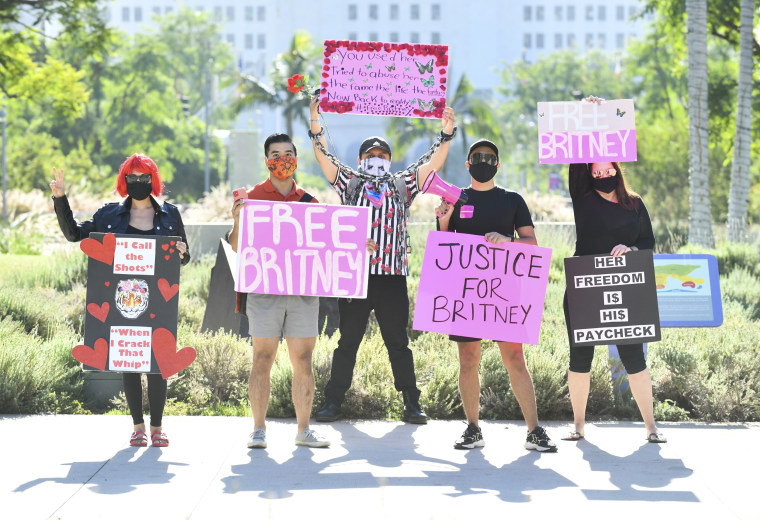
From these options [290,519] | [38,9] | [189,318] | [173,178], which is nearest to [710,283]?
[290,519]

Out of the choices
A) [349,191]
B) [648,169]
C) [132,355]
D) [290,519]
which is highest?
[648,169]

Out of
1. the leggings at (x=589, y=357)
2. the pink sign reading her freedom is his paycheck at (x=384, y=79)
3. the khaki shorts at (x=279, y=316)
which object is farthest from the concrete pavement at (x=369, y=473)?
the pink sign reading her freedom is his paycheck at (x=384, y=79)

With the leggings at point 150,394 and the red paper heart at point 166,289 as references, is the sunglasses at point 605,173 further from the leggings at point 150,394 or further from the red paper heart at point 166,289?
the leggings at point 150,394

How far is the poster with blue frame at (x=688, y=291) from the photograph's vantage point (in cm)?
800

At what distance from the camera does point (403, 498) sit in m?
5.41

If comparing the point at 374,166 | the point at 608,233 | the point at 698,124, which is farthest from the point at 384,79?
the point at 698,124

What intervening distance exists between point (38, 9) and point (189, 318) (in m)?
12.2

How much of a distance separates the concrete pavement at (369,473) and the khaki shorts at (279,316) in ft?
2.46

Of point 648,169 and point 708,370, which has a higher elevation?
point 648,169

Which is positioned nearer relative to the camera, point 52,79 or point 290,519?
point 290,519

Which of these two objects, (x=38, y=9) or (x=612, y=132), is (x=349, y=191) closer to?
(x=612, y=132)

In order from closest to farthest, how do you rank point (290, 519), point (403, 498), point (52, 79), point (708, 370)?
point (290, 519) → point (403, 498) → point (708, 370) → point (52, 79)

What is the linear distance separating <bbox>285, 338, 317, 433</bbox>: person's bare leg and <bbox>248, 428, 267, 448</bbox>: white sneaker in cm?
26

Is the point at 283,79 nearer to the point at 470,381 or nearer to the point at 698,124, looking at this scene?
the point at 698,124
